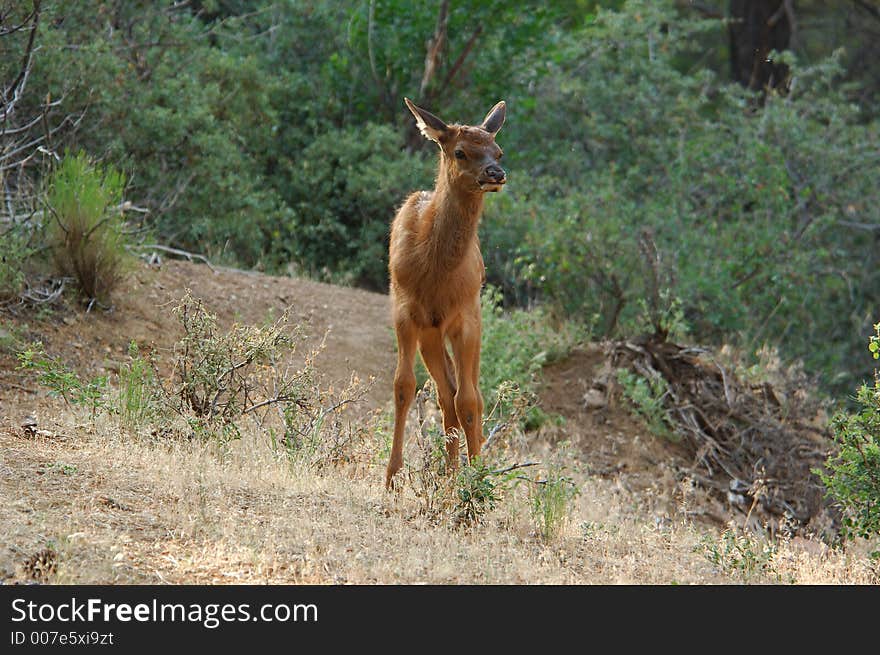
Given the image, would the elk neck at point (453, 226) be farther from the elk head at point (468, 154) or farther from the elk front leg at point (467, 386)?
the elk front leg at point (467, 386)

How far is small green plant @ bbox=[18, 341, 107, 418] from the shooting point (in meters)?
8.57

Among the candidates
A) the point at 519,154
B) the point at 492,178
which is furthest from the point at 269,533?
the point at 519,154

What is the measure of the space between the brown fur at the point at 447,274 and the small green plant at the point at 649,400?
407 centimetres

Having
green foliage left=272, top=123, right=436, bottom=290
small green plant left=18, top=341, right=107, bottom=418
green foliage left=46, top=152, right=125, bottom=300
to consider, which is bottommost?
small green plant left=18, top=341, right=107, bottom=418

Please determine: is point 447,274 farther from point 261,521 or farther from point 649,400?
point 649,400

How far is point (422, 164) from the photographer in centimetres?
1611

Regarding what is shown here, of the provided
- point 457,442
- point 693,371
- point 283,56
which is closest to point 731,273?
point 693,371

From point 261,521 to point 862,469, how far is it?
3887 millimetres

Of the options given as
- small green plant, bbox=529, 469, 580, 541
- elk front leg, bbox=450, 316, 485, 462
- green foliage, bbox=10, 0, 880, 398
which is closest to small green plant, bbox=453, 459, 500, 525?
small green plant, bbox=529, 469, 580, 541

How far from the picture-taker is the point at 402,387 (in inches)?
309

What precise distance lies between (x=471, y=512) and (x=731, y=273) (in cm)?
912

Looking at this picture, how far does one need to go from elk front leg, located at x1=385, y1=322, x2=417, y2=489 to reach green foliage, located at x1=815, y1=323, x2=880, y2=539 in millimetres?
2744

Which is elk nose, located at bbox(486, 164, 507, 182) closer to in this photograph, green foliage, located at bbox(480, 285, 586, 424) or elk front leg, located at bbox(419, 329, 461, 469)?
elk front leg, located at bbox(419, 329, 461, 469)

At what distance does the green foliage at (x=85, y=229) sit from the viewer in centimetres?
1055
